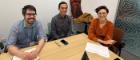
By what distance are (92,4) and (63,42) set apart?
1914 millimetres

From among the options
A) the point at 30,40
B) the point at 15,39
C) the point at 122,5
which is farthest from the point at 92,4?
the point at 15,39

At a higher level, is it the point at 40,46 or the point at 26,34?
the point at 26,34

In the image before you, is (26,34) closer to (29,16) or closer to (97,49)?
(29,16)

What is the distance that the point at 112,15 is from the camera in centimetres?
386

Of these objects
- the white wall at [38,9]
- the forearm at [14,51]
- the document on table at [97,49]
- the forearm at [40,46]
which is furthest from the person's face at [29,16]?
the white wall at [38,9]

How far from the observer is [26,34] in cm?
247

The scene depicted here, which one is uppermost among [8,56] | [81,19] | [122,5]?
[122,5]

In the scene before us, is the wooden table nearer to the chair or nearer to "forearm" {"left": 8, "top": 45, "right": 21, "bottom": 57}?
"forearm" {"left": 8, "top": 45, "right": 21, "bottom": 57}

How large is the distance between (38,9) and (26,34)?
3.83ft

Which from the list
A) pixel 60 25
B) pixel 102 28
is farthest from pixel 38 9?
pixel 102 28

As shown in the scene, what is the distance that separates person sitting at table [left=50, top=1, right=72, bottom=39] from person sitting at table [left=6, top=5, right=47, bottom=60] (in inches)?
26.9

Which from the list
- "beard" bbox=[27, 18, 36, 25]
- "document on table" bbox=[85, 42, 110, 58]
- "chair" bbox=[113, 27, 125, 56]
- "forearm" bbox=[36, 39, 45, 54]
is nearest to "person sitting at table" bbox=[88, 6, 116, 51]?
"chair" bbox=[113, 27, 125, 56]

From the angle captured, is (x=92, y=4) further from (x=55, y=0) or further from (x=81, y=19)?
(x=55, y=0)

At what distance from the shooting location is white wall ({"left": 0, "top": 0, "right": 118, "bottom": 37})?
10.6ft
